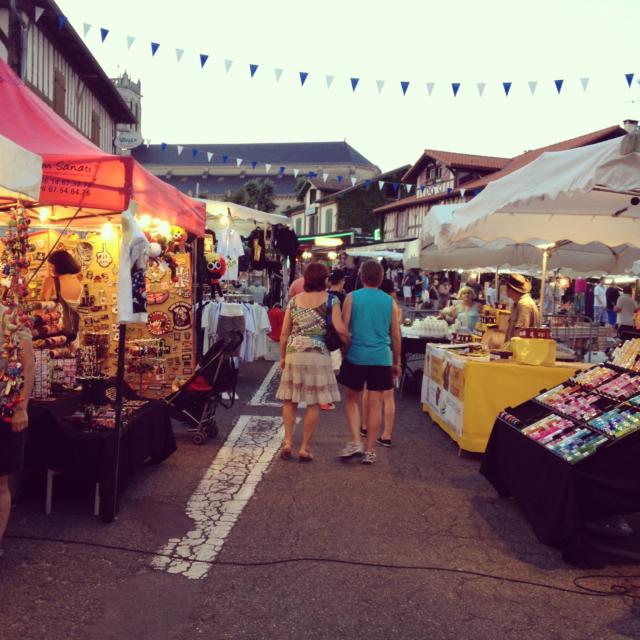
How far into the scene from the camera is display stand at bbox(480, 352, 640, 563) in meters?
A: 4.21

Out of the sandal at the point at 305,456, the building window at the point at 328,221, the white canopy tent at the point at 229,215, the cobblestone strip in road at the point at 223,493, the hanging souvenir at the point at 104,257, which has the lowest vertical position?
the cobblestone strip in road at the point at 223,493

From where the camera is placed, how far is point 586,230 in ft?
25.9

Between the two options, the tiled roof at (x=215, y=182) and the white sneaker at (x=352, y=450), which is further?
the tiled roof at (x=215, y=182)

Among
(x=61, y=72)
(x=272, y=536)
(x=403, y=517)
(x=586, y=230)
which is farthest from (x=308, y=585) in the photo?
(x=61, y=72)

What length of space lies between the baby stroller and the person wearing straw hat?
3.36 metres

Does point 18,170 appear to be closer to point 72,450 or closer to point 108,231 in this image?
point 72,450

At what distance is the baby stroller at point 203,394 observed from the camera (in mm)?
6957

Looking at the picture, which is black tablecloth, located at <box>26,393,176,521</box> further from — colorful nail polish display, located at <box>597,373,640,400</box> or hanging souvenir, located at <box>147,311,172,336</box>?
colorful nail polish display, located at <box>597,373,640,400</box>

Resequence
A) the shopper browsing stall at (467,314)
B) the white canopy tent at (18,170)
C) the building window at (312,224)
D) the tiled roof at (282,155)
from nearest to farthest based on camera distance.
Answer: the white canopy tent at (18,170) < the shopper browsing stall at (467,314) < the building window at (312,224) < the tiled roof at (282,155)

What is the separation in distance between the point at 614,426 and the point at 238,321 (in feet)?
23.7

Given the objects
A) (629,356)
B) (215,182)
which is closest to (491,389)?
(629,356)

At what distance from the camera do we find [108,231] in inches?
293

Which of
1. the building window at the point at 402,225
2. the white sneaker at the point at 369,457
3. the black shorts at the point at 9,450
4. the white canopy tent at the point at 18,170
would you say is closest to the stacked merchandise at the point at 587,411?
the white sneaker at the point at 369,457

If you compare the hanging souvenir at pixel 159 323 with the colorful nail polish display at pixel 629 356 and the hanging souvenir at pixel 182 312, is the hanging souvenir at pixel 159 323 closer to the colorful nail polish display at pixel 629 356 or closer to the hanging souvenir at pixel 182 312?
the hanging souvenir at pixel 182 312
